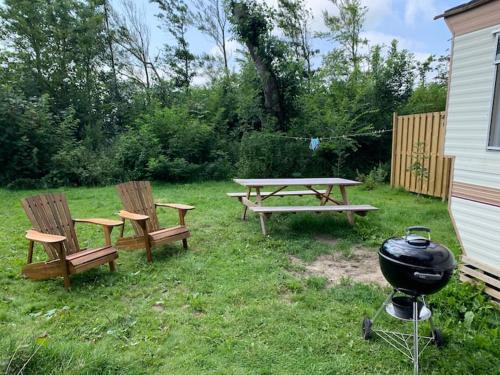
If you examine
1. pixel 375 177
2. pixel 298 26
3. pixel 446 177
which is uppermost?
pixel 298 26

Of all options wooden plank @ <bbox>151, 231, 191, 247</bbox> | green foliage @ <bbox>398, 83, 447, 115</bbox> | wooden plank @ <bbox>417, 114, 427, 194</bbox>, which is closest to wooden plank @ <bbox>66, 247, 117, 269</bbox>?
wooden plank @ <bbox>151, 231, 191, 247</bbox>

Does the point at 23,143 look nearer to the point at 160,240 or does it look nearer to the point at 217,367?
the point at 160,240

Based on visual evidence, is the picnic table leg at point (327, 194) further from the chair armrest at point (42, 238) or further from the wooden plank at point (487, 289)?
the chair armrest at point (42, 238)

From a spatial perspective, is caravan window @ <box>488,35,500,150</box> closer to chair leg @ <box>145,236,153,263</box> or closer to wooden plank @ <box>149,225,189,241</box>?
wooden plank @ <box>149,225,189,241</box>

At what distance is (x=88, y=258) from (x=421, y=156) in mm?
6601

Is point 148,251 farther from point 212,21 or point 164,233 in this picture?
point 212,21

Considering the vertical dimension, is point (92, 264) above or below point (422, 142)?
below

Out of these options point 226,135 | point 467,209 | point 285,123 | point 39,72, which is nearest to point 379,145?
point 285,123

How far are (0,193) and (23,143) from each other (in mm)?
1526

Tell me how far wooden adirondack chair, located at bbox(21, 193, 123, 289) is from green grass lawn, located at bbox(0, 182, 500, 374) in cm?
A: 19

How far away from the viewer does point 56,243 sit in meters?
2.90

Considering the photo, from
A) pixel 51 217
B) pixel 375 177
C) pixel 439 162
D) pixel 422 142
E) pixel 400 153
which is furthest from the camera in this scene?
pixel 375 177

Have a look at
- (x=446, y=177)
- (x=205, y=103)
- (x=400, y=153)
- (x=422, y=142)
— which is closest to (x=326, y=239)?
(x=446, y=177)

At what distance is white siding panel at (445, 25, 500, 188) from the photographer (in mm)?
2812
